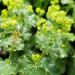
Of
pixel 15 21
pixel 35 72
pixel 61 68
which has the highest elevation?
pixel 15 21

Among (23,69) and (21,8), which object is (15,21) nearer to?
(21,8)

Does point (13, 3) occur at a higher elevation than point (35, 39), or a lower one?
higher

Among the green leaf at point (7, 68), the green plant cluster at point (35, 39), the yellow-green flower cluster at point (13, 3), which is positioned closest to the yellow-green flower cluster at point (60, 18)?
the green plant cluster at point (35, 39)

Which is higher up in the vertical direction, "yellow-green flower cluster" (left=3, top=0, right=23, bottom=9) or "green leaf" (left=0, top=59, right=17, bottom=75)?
"yellow-green flower cluster" (left=3, top=0, right=23, bottom=9)

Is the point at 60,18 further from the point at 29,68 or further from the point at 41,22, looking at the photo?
the point at 29,68

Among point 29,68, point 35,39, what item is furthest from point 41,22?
point 29,68

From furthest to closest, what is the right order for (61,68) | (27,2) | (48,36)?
1. (27,2)
2. (61,68)
3. (48,36)

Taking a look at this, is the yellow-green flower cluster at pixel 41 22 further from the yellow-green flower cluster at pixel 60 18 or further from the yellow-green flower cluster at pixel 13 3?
the yellow-green flower cluster at pixel 13 3

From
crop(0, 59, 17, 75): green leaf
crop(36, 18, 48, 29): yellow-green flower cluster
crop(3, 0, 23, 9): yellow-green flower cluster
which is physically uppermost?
crop(3, 0, 23, 9): yellow-green flower cluster

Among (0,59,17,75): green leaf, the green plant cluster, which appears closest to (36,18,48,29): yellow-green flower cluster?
the green plant cluster

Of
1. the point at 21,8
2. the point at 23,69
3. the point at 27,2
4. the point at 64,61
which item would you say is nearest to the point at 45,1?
the point at 27,2

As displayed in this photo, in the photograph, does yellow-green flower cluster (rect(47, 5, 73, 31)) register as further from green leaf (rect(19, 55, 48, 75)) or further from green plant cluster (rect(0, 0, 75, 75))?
green leaf (rect(19, 55, 48, 75))
